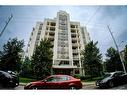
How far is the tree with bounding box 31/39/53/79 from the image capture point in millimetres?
6783

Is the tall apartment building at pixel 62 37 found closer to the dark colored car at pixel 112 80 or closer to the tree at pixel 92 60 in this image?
the tree at pixel 92 60

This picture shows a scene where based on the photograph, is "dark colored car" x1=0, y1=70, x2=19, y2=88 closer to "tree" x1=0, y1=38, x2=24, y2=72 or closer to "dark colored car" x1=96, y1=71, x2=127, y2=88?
"tree" x1=0, y1=38, x2=24, y2=72

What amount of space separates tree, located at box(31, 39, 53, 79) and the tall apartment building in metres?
0.24

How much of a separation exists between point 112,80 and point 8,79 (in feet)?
11.5

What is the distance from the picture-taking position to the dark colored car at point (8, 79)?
6418mm

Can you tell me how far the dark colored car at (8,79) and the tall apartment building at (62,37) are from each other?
1129 millimetres

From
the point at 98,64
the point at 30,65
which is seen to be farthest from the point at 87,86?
the point at 30,65

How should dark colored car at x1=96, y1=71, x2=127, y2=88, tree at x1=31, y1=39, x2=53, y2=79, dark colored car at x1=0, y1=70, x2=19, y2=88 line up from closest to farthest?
1. dark colored car at x1=0, y1=70, x2=19, y2=88
2. dark colored car at x1=96, y1=71, x2=127, y2=88
3. tree at x1=31, y1=39, x2=53, y2=79

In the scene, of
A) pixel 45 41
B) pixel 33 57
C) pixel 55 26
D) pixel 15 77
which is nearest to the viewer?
pixel 15 77

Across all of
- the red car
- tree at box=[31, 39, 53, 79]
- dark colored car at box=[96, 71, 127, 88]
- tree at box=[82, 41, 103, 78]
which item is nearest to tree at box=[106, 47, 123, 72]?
dark colored car at box=[96, 71, 127, 88]

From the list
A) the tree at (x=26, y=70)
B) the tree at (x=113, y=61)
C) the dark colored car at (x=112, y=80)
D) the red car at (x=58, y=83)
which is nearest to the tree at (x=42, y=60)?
the tree at (x=26, y=70)

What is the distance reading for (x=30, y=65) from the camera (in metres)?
6.88
